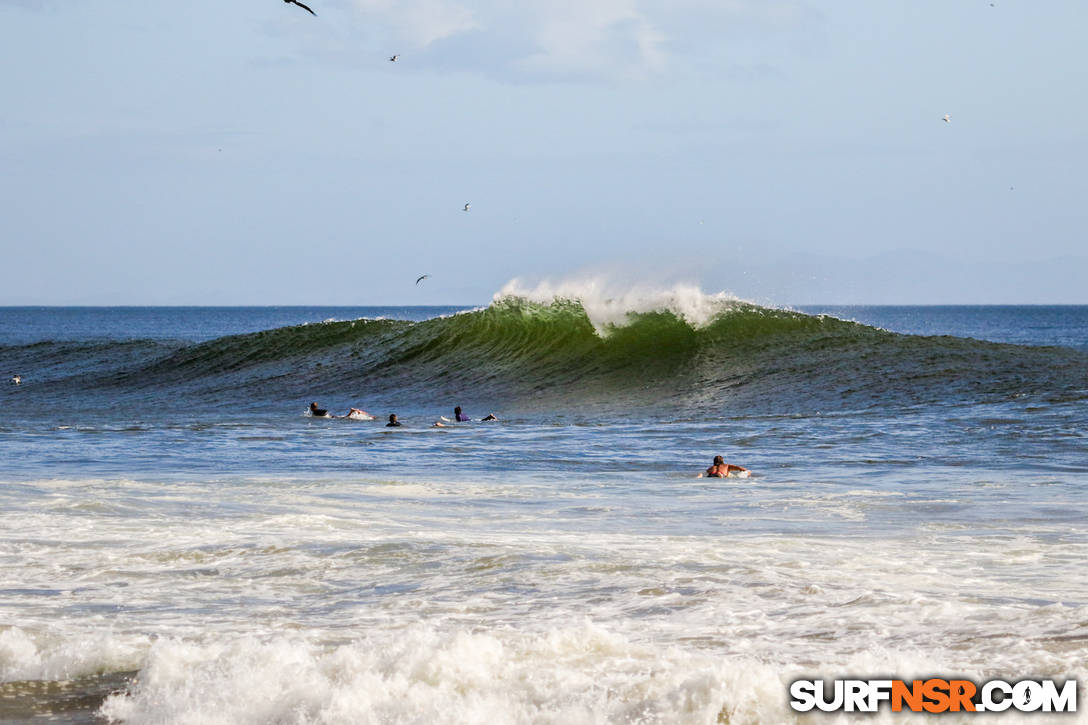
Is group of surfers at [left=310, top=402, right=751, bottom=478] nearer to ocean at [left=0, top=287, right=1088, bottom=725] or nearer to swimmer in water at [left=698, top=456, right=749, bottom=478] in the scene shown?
swimmer in water at [left=698, top=456, right=749, bottom=478]

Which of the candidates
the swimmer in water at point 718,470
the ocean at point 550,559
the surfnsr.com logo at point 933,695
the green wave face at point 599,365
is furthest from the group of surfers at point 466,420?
the surfnsr.com logo at point 933,695

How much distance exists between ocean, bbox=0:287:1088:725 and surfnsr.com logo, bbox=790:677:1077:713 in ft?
0.24

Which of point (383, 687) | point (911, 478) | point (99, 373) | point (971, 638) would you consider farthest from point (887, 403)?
point (99, 373)

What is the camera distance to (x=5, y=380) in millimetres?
35812

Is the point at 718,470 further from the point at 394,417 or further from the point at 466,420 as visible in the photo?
the point at 466,420

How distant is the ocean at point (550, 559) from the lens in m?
5.15

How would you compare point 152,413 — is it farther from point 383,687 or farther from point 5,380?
point 383,687

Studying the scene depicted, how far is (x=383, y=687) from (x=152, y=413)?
21.2 m

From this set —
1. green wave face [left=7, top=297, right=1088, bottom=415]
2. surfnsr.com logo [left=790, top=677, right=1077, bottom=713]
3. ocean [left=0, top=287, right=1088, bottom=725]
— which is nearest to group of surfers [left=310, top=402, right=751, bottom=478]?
ocean [left=0, top=287, right=1088, bottom=725]

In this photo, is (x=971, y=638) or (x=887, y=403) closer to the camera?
(x=971, y=638)

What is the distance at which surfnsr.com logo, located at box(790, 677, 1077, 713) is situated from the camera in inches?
187

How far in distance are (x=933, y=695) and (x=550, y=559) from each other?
3.23m

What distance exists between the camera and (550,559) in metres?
7.66

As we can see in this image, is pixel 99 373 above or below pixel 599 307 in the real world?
below
